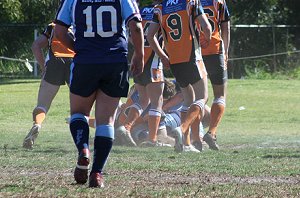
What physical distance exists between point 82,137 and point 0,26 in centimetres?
2658

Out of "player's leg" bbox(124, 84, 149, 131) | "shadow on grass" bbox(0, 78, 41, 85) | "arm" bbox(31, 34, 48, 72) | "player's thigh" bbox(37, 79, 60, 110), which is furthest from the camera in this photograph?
"shadow on grass" bbox(0, 78, 41, 85)

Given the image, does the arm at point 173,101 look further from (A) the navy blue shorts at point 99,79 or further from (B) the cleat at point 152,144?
(A) the navy blue shorts at point 99,79

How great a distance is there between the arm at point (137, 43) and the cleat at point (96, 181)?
3.04 ft

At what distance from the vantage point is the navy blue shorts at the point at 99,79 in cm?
746

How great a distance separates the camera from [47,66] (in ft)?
40.1

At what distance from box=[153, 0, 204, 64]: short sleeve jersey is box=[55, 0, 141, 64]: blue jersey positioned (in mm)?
3869

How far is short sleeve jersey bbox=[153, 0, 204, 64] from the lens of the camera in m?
11.3

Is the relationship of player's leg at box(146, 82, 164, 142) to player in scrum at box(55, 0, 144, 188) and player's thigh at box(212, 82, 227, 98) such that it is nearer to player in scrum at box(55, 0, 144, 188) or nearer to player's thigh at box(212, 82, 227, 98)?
player's thigh at box(212, 82, 227, 98)

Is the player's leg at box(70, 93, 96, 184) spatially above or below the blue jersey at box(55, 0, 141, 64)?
below

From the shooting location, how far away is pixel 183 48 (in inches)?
450

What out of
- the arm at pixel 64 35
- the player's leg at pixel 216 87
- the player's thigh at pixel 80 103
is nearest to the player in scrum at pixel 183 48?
the player's leg at pixel 216 87

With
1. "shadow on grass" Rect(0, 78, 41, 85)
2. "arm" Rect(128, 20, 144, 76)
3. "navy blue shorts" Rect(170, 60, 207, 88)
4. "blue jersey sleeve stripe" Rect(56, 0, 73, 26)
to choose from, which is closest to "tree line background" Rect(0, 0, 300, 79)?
"shadow on grass" Rect(0, 78, 41, 85)

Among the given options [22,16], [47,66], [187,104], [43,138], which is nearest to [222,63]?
[187,104]

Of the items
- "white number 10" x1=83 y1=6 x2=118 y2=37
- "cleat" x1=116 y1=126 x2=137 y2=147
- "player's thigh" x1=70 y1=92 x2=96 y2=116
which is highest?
"white number 10" x1=83 y1=6 x2=118 y2=37
